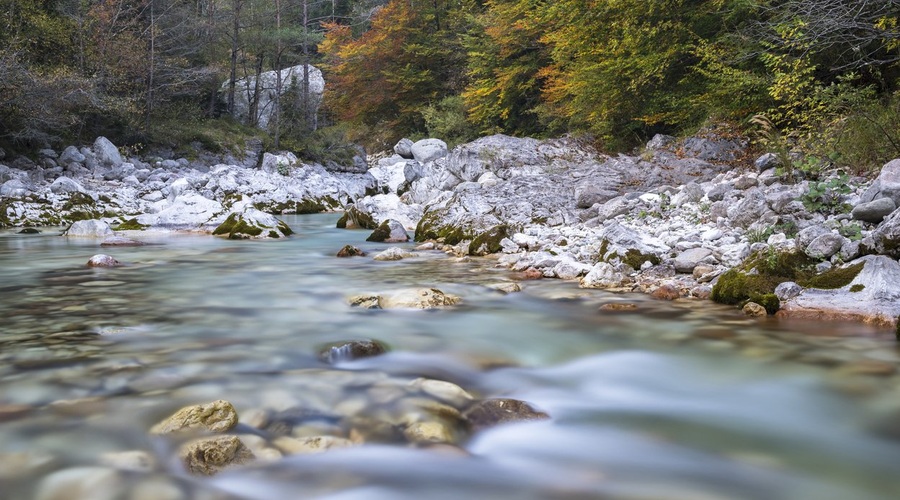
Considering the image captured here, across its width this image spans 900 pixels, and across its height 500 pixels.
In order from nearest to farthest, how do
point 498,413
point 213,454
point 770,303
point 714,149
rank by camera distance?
1. point 213,454
2. point 498,413
3. point 770,303
4. point 714,149

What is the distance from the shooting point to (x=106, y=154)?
1884 centimetres

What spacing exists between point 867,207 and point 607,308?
2.44 metres

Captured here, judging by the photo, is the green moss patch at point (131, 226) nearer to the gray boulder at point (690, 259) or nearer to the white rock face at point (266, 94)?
the gray boulder at point (690, 259)

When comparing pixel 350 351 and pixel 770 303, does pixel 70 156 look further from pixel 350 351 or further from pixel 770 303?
pixel 770 303

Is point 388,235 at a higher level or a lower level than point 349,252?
higher

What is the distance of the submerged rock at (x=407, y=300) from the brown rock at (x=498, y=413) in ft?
8.25

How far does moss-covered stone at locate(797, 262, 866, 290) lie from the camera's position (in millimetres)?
4879

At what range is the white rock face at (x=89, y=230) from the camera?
12.1 meters

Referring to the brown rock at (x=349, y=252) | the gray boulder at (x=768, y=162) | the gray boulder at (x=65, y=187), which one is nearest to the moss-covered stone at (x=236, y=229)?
the brown rock at (x=349, y=252)

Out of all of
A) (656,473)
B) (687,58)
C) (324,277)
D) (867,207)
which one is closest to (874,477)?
(656,473)

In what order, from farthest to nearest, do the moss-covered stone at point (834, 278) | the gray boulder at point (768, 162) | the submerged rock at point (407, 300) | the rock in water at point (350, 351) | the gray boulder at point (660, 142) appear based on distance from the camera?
the gray boulder at point (660, 142) < the gray boulder at point (768, 162) < the submerged rock at point (407, 300) < the moss-covered stone at point (834, 278) < the rock in water at point (350, 351)

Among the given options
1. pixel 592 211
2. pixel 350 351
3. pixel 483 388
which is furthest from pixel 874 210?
pixel 592 211

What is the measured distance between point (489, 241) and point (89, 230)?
325 inches

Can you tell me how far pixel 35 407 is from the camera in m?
3.16
